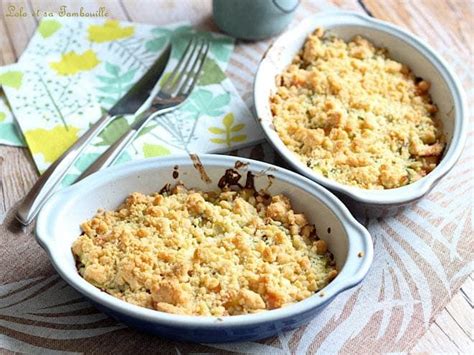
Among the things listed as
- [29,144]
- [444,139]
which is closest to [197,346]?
[29,144]

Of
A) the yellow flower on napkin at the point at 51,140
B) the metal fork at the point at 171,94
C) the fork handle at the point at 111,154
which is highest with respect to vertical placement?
the metal fork at the point at 171,94

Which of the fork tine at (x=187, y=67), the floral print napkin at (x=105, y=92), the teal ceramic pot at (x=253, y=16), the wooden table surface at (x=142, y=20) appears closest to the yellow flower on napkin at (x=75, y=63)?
the floral print napkin at (x=105, y=92)

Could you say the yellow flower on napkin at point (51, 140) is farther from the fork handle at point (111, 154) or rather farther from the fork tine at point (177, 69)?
the fork tine at point (177, 69)

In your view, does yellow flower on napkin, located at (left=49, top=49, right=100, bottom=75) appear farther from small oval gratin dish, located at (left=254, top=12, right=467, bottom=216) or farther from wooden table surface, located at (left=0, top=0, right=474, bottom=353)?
small oval gratin dish, located at (left=254, top=12, right=467, bottom=216)

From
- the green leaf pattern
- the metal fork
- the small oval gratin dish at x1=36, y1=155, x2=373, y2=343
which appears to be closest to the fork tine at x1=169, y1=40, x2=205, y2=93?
the metal fork

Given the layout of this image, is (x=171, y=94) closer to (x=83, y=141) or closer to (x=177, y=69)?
(x=177, y=69)

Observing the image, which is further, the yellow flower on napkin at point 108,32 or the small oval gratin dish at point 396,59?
the yellow flower on napkin at point 108,32
